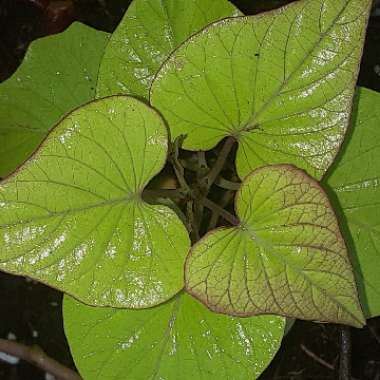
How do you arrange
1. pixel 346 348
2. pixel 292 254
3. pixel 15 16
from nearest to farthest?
pixel 292 254 < pixel 346 348 < pixel 15 16

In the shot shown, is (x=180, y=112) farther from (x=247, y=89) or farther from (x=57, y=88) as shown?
(x=57, y=88)

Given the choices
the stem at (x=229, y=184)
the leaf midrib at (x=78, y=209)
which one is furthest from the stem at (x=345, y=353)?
the leaf midrib at (x=78, y=209)

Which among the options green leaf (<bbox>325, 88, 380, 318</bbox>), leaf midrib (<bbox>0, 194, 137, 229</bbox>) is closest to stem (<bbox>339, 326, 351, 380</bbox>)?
green leaf (<bbox>325, 88, 380, 318</bbox>)

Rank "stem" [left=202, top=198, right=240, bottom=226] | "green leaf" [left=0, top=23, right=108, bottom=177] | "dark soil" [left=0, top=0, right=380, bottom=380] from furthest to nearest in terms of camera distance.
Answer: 1. "dark soil" [left=0, top=0, right=380, bottom=380]
2. "green leaf" [left=0, top=23, right=108, bottom=177]
3. "stem" [left=202, top=198, right=240, bottom=226]

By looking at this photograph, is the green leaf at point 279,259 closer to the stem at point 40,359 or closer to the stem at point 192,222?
the stem at point 192,222

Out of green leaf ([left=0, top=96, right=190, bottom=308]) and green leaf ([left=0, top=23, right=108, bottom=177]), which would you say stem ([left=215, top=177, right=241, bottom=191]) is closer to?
green leaf ([left=0, top=96, right=190, bottom=308])

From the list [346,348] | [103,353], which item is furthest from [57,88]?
[346,348]
